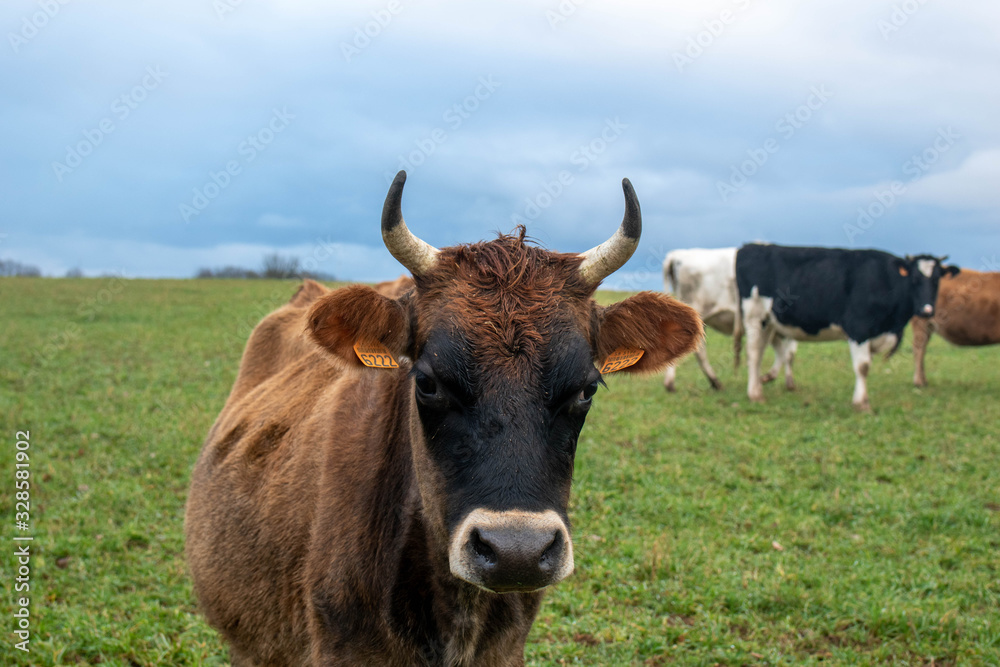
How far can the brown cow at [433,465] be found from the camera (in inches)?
98.4

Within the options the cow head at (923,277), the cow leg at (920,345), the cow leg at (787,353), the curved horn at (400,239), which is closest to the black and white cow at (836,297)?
the cow head at (923,277)

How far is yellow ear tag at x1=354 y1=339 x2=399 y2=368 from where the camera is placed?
312 cm

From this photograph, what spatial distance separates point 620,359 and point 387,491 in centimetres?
125

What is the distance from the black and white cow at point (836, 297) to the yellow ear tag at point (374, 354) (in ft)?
38.8

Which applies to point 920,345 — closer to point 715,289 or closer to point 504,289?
point 715,289

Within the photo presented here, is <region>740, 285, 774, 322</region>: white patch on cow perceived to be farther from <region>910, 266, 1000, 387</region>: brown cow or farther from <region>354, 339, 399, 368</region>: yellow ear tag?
<region>354, 339, 399, 368</region>: yellow ear tag

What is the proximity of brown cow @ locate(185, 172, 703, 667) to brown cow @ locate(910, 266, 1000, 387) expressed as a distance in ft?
53.5

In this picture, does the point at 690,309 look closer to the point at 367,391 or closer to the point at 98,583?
the point at 367,391

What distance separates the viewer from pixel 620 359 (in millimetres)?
3443

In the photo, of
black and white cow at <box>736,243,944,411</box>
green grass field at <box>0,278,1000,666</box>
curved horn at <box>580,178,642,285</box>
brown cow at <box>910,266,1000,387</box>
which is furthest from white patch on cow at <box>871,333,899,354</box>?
curved horn at <box>580,178,642,285</box>

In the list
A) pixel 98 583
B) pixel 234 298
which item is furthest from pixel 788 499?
pixel 234 298

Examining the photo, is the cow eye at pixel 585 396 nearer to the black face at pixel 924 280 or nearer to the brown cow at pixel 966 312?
the black face at pixel 924 280

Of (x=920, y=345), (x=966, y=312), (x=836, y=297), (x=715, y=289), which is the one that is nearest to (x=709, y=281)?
(x=715, y=289)

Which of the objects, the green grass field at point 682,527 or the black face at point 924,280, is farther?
the black face at point 924,280
